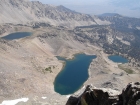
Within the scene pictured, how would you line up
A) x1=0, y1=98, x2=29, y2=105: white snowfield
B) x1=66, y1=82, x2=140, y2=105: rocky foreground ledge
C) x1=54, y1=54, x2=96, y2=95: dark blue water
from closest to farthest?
x1=66, y1=82, x2=140, y2=105: rocky foreground ledge, x1=0, y1=98, x2=29, y2=105: white snowfield, x1=54, y1=54, x2=96, y2=95: dark blue water

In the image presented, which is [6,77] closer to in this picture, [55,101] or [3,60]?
[3,60]

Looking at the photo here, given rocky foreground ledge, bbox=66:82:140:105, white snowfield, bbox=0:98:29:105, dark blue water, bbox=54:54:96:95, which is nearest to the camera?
rocky foreground ledge, bbox=66:82:140:105

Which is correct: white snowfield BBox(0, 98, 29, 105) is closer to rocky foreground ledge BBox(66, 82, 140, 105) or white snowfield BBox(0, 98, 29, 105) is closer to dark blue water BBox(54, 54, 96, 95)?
dark blue water BBox(54, 54, 96, 95)

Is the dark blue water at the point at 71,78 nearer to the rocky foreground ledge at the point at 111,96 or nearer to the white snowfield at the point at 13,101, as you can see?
the white snowfield at the point at 13,101

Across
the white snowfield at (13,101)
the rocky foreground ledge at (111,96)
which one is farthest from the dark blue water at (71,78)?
the rocky foreground ledge at (111,96)

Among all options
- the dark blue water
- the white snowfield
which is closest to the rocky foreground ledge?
the white snowfield

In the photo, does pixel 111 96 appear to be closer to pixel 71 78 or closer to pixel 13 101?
pixel 13 101
